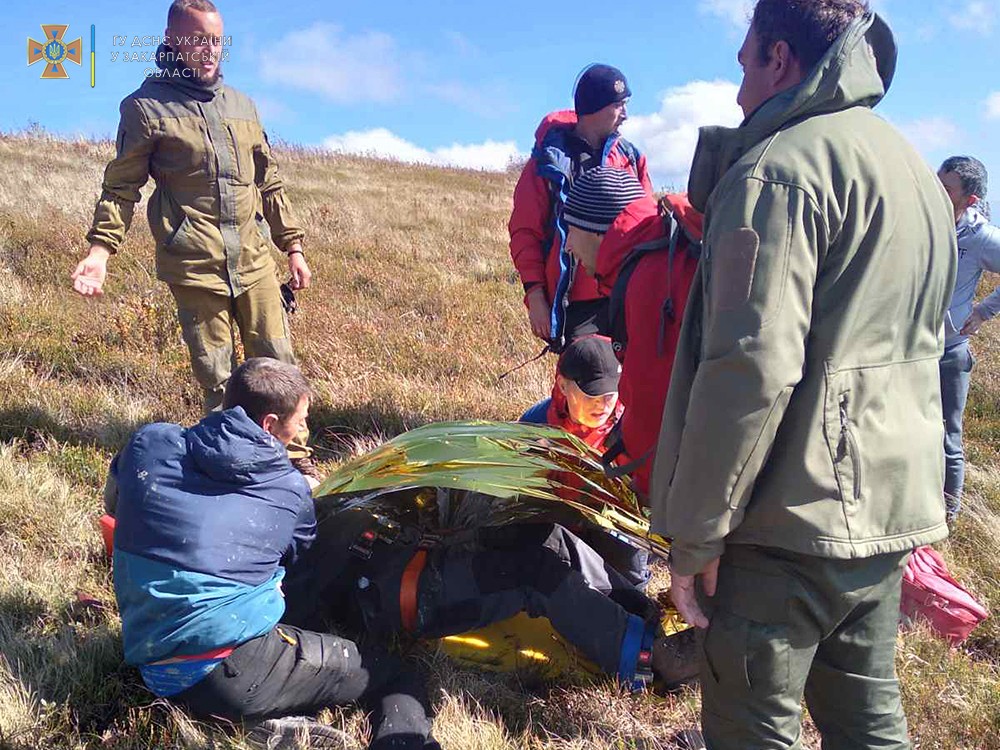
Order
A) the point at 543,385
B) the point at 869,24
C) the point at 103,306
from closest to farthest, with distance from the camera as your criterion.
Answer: the point at 869,24 → the point at 543,385 → the point at 103,306

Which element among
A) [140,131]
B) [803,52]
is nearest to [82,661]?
[140,131]

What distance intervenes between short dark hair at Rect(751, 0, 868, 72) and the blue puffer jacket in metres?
1.74

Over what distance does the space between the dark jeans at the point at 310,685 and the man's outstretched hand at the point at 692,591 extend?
109cm

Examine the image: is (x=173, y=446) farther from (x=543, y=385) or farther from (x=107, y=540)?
(x=543, y=385)

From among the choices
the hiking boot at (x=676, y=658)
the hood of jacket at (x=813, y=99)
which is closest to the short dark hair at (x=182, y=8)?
the hood of jacket at (x=813, y=99)

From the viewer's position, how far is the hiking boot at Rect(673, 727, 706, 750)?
2.59m

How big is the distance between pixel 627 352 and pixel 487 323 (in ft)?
17.1

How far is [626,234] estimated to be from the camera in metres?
2.44

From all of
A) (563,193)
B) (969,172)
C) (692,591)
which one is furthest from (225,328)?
(969,172)

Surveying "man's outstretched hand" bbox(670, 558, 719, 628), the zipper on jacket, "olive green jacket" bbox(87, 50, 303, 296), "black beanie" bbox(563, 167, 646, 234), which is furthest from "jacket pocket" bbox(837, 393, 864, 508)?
"olive green jacket" bbox(87, 50, 303, 296)

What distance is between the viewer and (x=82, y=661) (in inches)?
109

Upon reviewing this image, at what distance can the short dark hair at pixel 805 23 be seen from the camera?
1672mm

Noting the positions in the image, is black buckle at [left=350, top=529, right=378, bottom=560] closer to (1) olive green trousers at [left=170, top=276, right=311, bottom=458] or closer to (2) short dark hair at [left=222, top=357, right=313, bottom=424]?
(2) short dark hair at [left=222, top=357, right=313, bottom=424]

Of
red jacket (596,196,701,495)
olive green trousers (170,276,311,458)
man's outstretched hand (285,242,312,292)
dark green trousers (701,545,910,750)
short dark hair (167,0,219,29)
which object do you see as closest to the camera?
dark green trousers (701,545,910,750)
